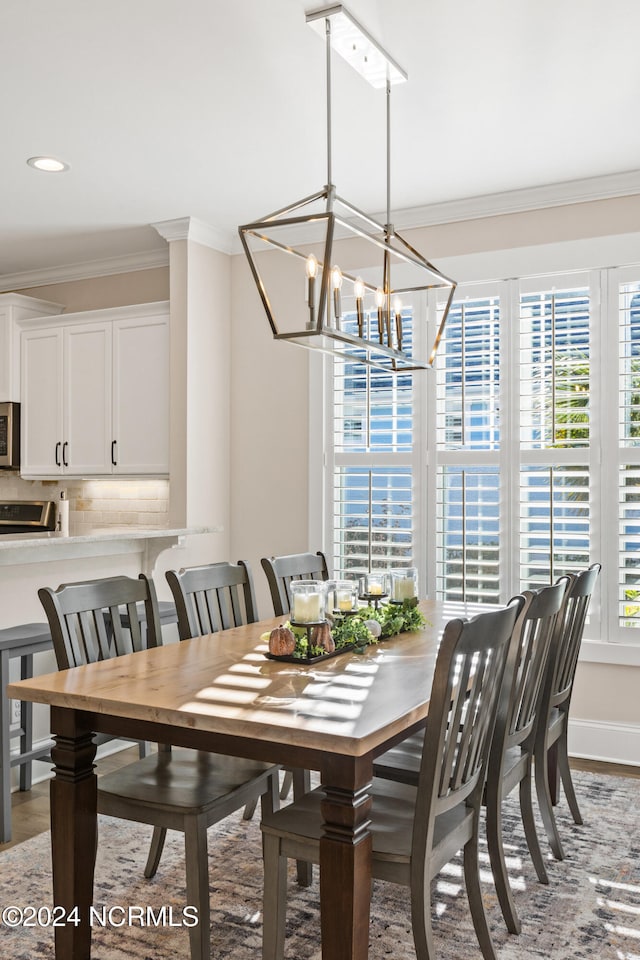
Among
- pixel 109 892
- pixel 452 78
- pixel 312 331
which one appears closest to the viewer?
pixel 312 331

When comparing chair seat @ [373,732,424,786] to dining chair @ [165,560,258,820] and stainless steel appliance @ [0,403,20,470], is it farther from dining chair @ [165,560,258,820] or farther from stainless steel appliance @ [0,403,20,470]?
stainless steel appliance @ [0,403,20,470]

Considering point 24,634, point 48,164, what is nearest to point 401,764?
point 24,634

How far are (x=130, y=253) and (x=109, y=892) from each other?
3932 mm

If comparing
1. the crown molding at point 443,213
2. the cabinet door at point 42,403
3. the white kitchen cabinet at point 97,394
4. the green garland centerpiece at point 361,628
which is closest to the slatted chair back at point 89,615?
the green garland centerpiece at point 361,628

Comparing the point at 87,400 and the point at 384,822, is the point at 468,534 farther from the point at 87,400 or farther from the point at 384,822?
the point at 87,400

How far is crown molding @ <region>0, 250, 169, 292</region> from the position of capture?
5266 mm

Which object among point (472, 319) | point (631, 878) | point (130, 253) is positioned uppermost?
point (130, 253)

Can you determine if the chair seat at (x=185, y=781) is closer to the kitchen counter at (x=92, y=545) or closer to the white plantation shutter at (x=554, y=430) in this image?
the kitchen counter at (x=92, y=545)

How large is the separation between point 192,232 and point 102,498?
6.48ft

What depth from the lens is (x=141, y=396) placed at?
4961 millimetres

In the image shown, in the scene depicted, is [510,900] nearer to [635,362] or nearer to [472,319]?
[635,362]

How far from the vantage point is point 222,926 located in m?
2.36

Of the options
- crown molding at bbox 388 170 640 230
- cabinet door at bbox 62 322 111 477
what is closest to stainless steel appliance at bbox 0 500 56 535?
cabinet door at bbox 62 322 111 477

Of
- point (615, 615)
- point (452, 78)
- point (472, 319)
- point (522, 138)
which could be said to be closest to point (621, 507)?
point (615, 615)
